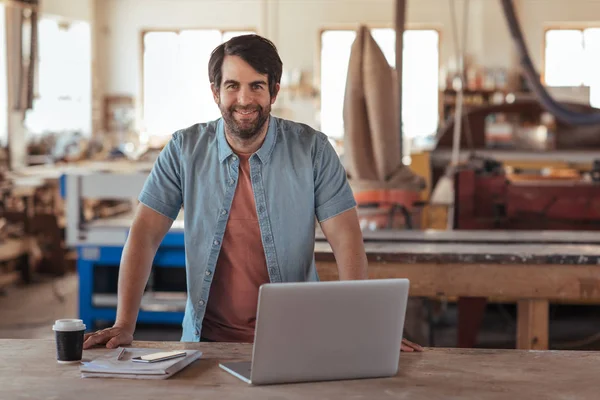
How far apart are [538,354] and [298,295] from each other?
761 mm

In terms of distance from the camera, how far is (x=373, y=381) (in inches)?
76.8

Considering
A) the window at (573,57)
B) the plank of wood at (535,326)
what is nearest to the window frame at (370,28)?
the window at (573,57)

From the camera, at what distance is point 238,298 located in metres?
2.52

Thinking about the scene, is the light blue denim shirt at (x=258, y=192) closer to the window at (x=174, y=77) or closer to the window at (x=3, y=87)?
the window at (x=3, y=87)

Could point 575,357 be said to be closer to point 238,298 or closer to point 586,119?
point 238,298

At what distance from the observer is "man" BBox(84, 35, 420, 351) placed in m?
2.51

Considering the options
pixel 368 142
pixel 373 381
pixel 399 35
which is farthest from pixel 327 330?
pixel 399 35

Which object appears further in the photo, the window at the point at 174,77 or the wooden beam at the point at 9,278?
the window at the point at 174,77

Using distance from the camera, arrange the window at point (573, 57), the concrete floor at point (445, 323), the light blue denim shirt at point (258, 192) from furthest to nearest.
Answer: the window at point (573, 57), the concrete floor at point (445, 323), the light blue denim shirt at point (258, 192)

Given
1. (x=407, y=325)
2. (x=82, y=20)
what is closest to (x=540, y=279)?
(x=407, y=325)

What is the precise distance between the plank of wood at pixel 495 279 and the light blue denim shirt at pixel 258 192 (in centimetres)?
98

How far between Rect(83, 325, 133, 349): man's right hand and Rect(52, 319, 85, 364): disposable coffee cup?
12 cm

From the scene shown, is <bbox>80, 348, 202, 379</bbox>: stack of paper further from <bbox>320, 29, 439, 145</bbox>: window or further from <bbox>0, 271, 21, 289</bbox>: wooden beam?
<bbox>320, 29, 439, 145</bbox>: window

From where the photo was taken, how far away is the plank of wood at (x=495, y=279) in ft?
11.3
